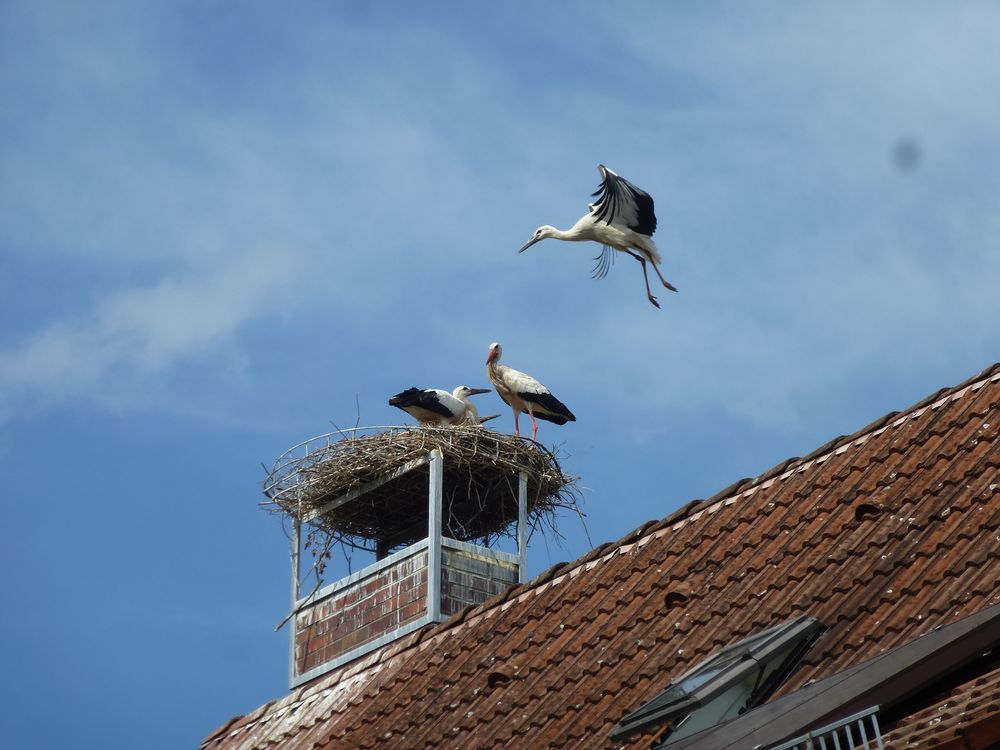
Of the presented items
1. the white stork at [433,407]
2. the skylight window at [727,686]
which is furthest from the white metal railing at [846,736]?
the white stork at [433,407]

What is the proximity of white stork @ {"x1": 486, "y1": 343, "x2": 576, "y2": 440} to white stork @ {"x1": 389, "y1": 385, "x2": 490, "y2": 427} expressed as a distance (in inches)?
24.4

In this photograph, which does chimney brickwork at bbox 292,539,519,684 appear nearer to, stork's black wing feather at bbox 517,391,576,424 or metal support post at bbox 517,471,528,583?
metal support post at bbox 517,471,528,583

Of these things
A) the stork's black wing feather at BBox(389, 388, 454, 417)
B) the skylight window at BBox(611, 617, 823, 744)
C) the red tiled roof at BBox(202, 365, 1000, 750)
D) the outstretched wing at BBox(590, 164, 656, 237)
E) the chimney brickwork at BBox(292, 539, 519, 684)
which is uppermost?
the stork's black wing feather at BBox(389, 388, 454, 417)

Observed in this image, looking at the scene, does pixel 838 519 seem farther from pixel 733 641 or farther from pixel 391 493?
pixel 391 493

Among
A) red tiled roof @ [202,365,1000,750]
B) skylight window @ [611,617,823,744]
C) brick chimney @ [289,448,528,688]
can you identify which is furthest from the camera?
brick chimney @ [289,448,528,688]

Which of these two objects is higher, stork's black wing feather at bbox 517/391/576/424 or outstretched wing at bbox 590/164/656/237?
stork's black wing feather at bbox 517/391/576/424

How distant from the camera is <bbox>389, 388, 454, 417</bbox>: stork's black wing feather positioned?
15609 millimetres

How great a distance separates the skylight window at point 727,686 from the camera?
6887mm

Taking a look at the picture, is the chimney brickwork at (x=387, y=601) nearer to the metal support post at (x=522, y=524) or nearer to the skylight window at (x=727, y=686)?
the metal support post at (x=522, y=524)

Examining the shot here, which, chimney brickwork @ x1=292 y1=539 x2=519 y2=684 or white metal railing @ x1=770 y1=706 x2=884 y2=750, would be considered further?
chimney brickwork @ x1=292 y1=539 x2=519 y2=684

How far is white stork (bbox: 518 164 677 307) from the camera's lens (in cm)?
1275

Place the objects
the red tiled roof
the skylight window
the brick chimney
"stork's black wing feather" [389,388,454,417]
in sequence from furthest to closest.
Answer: "stork's black wing feather" [389,388,454,417]
the brick chimney
the red tiled roof
the skylight window

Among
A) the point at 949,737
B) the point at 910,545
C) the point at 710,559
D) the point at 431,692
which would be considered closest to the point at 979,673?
the point at 949,737

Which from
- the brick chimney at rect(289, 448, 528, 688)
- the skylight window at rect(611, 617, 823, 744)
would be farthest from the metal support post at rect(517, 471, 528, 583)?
the skylight window at rect(611, 617, 823, 744)
